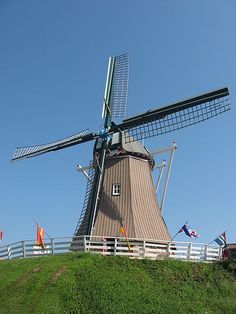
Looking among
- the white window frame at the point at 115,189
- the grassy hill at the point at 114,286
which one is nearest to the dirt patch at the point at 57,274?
the grassy hill at the point at 114,286

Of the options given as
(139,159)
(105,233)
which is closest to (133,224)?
(105,233)

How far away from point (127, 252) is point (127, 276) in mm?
2581

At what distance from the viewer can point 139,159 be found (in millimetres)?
26578

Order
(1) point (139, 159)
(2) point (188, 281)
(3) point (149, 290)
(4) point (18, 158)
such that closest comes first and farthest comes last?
(3) point (149, 290) → (2) point (188, 281) → (1) point (139, 159) → (4) point (18, 158)

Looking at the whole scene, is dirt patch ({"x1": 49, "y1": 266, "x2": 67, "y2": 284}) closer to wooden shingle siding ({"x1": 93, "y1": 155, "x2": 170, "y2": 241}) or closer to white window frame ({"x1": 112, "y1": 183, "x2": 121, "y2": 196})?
wooden shingle siding ({"x1": 93, "y1": 155, "x2": 170, "y2": 241})

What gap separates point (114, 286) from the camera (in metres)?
18.1

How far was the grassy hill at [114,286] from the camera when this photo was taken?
17.0 m

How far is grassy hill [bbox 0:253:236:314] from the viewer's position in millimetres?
17016

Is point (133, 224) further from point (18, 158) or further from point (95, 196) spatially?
point (18, 158)

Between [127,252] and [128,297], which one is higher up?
[127,252]

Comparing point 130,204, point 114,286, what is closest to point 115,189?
point 130,204

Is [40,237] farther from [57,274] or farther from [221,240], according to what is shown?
[221,240]

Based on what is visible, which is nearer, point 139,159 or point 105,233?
point 105,233

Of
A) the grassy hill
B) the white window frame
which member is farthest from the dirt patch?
the white window frame
